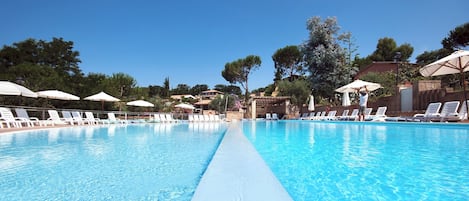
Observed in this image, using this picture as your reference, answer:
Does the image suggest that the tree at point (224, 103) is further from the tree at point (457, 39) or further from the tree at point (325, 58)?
the tree at point (457, 39)

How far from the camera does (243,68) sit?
35656 mm

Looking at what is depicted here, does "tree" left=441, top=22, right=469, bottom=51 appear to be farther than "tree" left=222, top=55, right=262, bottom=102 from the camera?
No

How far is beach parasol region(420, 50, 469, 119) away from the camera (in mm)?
8516

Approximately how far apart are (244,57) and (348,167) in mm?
33012

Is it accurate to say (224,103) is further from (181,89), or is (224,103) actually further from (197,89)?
(181,89)

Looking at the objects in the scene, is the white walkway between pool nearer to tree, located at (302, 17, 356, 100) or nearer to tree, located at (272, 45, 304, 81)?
tree, located at (302, 17, 356, 100)

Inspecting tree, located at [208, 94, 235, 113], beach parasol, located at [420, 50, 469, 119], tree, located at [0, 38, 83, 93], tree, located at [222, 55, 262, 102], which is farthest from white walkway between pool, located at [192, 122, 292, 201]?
tree, located at [222, 55, 262, 102]

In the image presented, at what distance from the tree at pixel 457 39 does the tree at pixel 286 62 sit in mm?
14423

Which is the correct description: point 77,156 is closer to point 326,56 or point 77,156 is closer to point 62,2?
point 62,2

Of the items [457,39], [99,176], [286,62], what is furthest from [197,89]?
[99,176]

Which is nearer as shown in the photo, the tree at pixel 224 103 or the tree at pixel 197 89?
the tree at pixel 224 103

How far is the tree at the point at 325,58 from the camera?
20.9m

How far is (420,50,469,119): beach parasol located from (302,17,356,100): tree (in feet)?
36.4

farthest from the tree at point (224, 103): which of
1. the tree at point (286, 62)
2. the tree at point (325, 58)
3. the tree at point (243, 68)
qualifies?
the tree at point (325, 58)
